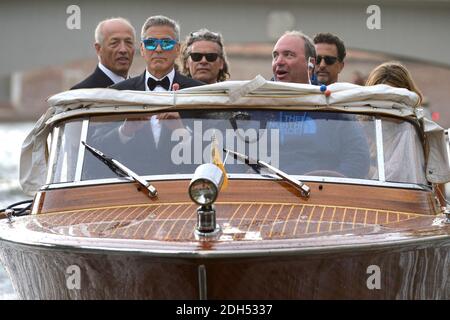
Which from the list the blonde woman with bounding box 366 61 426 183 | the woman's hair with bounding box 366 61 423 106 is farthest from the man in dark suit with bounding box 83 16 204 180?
the woman's hair with bounding box 366 61 423 106

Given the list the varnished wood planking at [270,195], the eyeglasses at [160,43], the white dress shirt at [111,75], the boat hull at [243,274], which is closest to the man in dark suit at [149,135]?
the eyeglasses at [160,43]

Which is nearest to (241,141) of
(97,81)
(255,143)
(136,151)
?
(255,143)

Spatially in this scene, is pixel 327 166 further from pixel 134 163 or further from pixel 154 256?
pixel 154 256

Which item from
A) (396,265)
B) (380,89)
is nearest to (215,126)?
(380,89)

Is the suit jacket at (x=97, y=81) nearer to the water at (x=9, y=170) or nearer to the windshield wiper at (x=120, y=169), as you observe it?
the windshield wiper at (x=120, y=169)

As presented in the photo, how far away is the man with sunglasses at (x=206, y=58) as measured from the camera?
27.1 feet

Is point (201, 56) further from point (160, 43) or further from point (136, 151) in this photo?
point (136, 151)

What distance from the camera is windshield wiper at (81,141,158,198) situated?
22.1ft

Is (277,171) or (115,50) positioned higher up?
(115,50)

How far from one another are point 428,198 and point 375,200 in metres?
0.43

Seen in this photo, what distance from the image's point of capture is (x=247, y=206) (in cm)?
658

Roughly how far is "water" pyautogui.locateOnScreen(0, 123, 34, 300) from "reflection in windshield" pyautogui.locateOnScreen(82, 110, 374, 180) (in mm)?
6054

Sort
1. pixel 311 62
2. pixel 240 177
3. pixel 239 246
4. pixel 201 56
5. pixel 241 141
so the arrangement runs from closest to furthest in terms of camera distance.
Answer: pixel 239 246
pixel 240 177
pixel 241 141
pixel 311 62
pixel 201 56

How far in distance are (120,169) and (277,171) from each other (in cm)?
93
